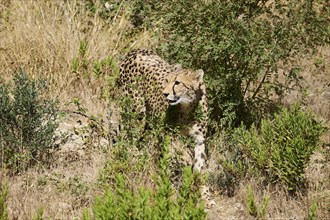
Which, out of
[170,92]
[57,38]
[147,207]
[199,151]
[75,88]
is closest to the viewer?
[147,207]

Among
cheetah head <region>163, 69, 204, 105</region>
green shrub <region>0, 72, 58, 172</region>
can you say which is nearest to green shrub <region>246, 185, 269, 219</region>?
cheetah head <region>163, 69, 204, 105</region>

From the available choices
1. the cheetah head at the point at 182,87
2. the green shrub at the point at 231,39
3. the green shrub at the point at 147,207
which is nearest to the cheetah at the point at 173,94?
the cheetah head at the point at 182,87

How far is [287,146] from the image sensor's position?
4.65 metres

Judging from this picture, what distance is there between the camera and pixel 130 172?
4797 mm

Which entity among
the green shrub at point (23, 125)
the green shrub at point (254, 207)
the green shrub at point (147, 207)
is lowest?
the green shrub at point (23, 125)

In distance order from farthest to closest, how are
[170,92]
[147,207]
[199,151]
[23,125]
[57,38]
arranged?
[57,38] → [23,125] → [199,151] → [170,92] → [147,207]

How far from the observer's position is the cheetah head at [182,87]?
5.12 m

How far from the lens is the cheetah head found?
5.12 metres

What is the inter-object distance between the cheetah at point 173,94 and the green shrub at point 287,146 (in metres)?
0.44

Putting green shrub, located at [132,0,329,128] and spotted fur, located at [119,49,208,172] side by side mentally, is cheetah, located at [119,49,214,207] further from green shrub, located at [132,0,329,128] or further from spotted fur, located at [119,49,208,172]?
green shrub, located at [132,0,329,128]

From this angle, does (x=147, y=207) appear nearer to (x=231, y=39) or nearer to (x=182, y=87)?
(x=182, y=87)

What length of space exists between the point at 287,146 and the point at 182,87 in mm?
967

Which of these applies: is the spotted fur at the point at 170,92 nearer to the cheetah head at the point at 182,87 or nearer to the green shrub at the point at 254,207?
the cheetah head at the point at 182,87

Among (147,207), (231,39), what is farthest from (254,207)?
(231,39)
